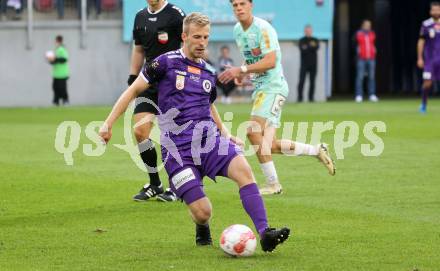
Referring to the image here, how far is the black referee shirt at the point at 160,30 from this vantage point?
12172 mm

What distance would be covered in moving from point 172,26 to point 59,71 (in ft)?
78.2

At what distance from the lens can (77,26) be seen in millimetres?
37656

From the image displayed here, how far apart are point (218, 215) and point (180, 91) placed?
2.08 metres

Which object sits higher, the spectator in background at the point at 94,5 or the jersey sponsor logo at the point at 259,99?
the jersey sponsor logo at the point at 259,99

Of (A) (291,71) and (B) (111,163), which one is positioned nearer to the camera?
(B) (111,163)

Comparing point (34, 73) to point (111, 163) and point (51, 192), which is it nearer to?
point (111, 163)

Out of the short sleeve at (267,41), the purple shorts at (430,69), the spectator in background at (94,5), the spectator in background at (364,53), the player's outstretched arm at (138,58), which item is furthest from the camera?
the spectator in background at (94,5)

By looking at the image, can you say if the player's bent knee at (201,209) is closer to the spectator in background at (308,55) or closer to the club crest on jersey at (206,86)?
the club crest on jersey at (206,86)

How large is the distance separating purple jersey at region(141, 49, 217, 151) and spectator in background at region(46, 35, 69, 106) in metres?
26.4

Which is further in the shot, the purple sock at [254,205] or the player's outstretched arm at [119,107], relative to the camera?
the player's outstretched arm at [119,107]

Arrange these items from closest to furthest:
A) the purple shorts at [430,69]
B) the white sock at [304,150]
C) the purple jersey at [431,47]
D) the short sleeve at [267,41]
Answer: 1. the short sleeve at [267,41]
2. the white sock at [304,150]
3. the purple jersey at [431,47]
4. the purple shorts at [430,69]

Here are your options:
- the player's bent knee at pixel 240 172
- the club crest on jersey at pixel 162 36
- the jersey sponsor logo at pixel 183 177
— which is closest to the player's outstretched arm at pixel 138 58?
the club crest on jersey at pixel 162 36

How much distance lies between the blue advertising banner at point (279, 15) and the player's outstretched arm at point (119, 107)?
27994 mm

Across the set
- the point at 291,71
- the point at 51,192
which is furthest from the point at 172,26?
the point at 291,71
